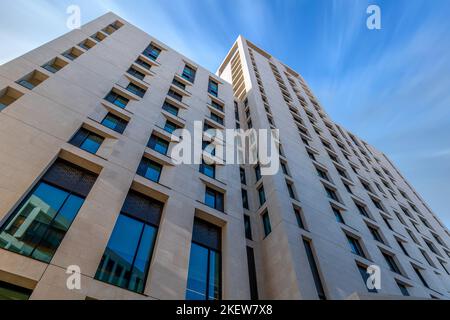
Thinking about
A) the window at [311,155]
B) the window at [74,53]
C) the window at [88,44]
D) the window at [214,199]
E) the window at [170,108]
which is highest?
the window at [88,44]

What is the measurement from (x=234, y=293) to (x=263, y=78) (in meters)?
31.3

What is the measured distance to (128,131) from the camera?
51.6 ft

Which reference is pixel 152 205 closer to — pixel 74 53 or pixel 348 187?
pixel 74 53

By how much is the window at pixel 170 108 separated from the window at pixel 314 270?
503 inches

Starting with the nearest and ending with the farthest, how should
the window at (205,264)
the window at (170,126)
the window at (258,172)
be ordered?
the window at (205,264)
the window at (170,126)
the window at (258,172)

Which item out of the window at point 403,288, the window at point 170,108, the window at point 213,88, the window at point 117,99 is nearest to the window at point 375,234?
the window at point 403,288

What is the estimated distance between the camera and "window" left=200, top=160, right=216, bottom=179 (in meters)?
17.4

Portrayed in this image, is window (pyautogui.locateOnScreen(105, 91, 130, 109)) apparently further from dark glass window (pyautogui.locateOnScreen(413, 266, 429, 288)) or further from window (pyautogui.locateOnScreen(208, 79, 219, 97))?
dark glass window (pyautogui.locateOnScreen(413, 266, 429, 288))

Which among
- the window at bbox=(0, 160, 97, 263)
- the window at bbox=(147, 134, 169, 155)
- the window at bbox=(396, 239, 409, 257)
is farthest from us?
the window at bbox=(396, 239, 409, 257)

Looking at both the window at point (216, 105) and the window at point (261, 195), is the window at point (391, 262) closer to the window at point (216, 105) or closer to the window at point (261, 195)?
the window at point (261, 195)

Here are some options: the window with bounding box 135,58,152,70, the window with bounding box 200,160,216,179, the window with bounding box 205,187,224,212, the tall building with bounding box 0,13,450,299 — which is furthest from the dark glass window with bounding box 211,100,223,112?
the window with bounding box 205,187,224,212

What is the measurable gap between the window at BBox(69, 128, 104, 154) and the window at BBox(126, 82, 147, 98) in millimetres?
5805

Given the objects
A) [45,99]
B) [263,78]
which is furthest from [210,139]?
[263,78]

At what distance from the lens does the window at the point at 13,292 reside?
313 inches
